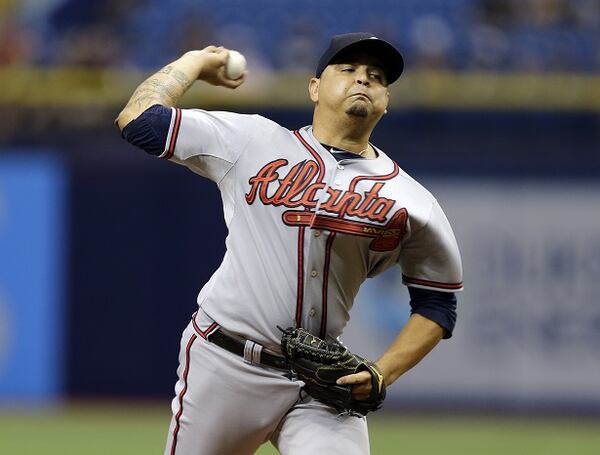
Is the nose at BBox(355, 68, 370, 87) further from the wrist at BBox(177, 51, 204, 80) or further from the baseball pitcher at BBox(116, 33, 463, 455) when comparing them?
the wrist at BBox(177, 51, 204, 80)

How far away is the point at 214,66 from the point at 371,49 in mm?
675

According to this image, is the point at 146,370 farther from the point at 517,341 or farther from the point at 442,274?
the point at 442,274

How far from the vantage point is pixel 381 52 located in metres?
4.61

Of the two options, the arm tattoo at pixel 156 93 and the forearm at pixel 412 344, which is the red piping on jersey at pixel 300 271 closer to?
the forearm at pixel 412 344

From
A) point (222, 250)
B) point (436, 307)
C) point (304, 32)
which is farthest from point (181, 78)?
point (304, 32)

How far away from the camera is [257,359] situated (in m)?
→ 4.55

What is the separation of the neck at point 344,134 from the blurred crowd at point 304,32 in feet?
26.4

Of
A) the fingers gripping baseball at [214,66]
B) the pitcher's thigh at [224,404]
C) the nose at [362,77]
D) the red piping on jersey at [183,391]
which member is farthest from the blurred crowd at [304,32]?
the pitcher's thigh at [224,404]

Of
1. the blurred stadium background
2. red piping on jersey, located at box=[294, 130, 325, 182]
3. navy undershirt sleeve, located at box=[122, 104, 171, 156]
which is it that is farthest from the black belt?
the blurred stadium background

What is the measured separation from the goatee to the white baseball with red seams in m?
0.18

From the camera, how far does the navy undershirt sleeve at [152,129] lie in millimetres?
4508

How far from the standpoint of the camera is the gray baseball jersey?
453cm

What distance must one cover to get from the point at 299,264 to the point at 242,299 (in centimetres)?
25

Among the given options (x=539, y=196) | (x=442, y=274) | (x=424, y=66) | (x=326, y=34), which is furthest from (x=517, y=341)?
(x=442, y=274)
